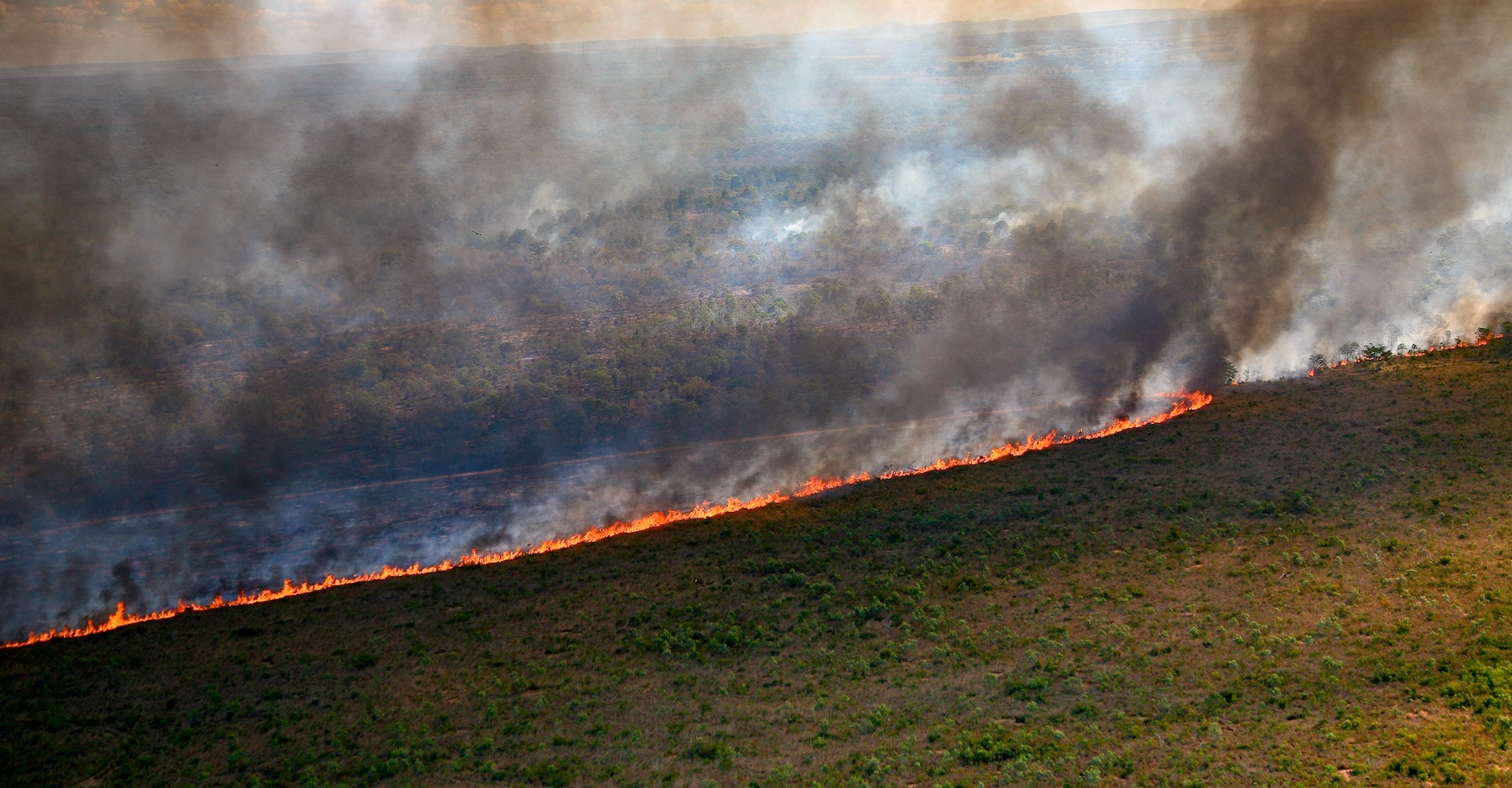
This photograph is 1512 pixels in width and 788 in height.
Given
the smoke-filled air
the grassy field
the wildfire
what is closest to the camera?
the grassy field

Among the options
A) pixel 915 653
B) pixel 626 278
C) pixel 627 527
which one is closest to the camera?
pixel 915 653

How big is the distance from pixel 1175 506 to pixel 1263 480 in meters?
3.67

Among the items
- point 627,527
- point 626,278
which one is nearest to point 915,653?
point 627,527

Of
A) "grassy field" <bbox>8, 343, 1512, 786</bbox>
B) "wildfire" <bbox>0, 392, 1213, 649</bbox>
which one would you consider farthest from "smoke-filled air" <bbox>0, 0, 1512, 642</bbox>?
"grassy field" <bbox>8, 343, 1512, 786</bbox>

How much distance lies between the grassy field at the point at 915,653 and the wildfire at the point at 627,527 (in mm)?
1456

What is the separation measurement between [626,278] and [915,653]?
38.8 metres

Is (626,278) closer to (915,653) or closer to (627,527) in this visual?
(627,527)

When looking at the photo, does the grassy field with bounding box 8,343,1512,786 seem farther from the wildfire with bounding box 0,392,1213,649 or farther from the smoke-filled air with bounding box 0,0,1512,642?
the smoke-filled air with bounding box 0,0,1512,642

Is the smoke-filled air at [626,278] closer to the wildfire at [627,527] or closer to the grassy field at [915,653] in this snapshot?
the wildfire at [627,527]

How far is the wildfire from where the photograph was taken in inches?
1110

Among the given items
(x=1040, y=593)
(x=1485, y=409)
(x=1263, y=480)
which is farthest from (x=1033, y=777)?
(x=1485, y=409)

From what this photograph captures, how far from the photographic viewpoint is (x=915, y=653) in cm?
2375

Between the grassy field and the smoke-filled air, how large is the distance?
564cm

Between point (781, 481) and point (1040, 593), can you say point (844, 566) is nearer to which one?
point (1040, 593)
